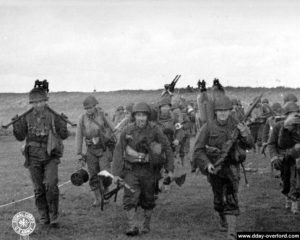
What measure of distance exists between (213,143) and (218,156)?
22 centimetres

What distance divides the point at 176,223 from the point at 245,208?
5.95 feet

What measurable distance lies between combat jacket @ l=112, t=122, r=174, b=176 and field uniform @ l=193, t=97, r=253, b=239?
2.19ft

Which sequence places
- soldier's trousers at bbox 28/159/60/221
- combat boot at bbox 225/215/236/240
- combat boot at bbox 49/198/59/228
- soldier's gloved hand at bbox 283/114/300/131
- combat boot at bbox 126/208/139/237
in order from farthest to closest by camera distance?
soldier's gloved hand at bbox 283/114/300/131 → combat boot at bbox 49/198/59/228 → soldier's trousers at bbox 28/159/60/221 → combat boot at bbox 126/208/139/237 → combat boot at bbox 225/215/236/240

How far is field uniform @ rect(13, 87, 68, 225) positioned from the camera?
9.62 metres

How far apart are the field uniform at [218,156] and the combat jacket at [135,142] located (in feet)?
2.19

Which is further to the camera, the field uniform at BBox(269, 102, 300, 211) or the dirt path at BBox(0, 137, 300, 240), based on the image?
the field uniform at BBox(269, 102, 300, 211)

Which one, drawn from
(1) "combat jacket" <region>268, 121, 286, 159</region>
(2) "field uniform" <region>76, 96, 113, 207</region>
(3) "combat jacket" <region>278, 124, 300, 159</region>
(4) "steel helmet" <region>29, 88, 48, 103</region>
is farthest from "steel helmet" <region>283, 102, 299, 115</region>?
(4) "steel helmet" <region>29, 88, 48, 103</region>

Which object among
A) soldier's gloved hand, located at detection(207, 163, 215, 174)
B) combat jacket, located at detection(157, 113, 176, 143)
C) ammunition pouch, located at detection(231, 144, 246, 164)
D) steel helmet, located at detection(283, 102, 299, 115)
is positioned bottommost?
soldier's gloved hand, located at detection(207, 163, 215, 174)

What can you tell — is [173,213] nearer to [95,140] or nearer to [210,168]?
[95,140]

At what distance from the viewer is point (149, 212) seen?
9266mm

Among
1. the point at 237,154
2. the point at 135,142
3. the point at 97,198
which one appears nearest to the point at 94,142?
the point at 97,198

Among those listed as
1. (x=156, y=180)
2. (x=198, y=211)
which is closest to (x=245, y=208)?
(x=198, y=211)

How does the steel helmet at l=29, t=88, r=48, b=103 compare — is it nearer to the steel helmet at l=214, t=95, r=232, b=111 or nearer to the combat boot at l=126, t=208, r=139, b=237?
the combat boot at l=126, t=208, r=139, b=237

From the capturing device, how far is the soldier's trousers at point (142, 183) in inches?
361
